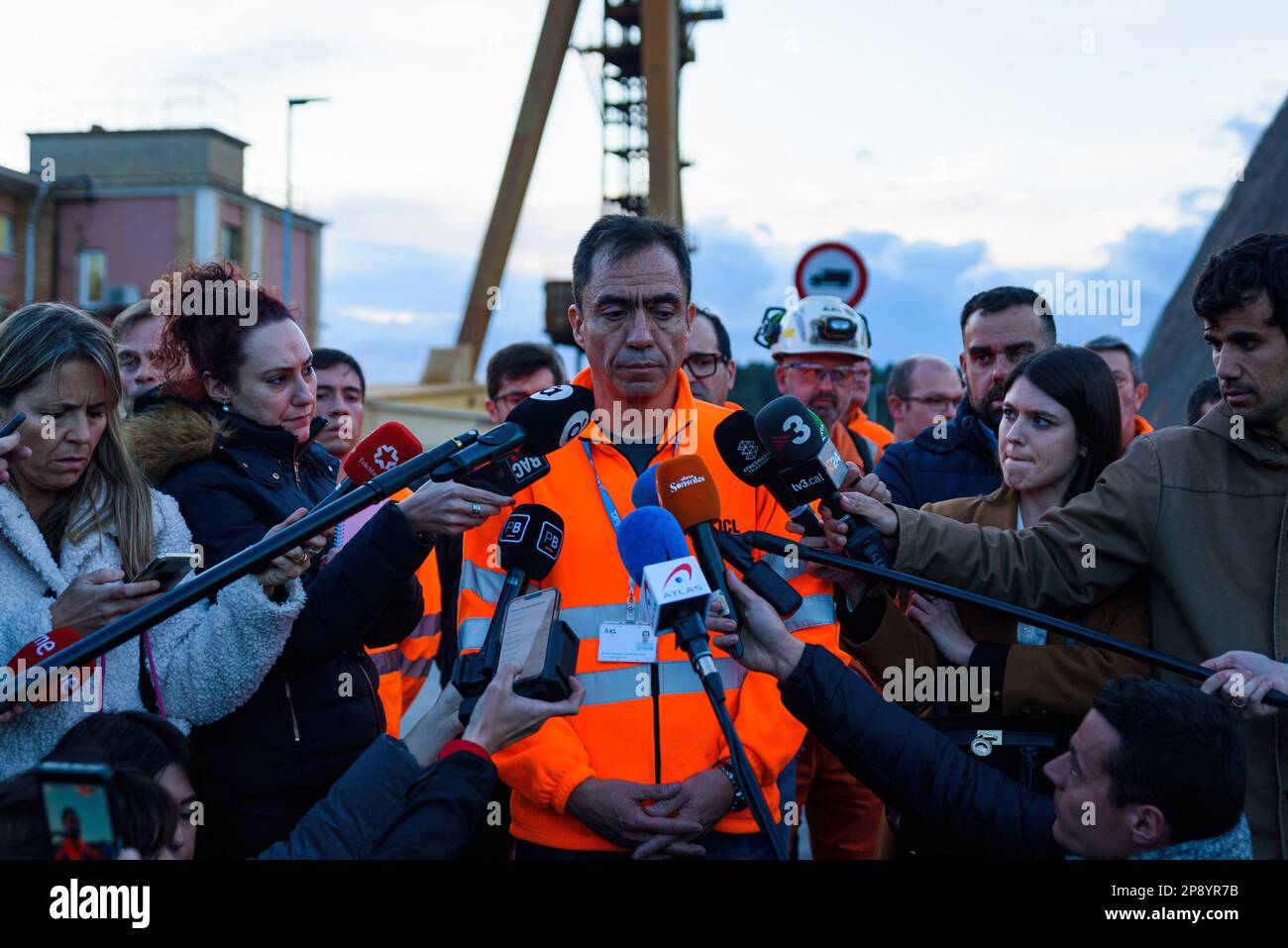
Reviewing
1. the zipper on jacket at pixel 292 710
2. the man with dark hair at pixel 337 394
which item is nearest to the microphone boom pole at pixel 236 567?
the zipper on jacket at pixel 292 710

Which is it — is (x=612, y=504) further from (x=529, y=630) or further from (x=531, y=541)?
(x=529, y=630)

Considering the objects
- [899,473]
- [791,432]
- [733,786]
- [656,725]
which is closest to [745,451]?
[791,432]

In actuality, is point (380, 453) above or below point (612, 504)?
above

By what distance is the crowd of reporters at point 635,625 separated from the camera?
92.5 inches

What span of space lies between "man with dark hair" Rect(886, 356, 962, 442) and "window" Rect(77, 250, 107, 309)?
28.9 m

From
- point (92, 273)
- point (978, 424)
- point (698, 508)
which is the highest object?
point (92, 273)

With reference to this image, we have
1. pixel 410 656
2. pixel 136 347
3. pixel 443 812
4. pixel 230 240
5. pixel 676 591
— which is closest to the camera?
pixel 676 591

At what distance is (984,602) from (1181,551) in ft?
2.24

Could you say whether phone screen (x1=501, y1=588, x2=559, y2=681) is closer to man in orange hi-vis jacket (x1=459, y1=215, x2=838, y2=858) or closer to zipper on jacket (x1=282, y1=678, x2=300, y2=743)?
man in orange hi-vis jacket (x1=459, y1=215, x2=838, y2=858)

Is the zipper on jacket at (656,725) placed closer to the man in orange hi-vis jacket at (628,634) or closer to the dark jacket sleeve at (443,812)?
the man in orange hi-vis jacket at (628,634)

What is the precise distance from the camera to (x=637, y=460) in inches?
117

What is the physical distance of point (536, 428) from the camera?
2.66 meters

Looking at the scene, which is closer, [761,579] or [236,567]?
[236,567]

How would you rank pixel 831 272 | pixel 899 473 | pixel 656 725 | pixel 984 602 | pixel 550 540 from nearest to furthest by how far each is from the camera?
pixel 984 602
pixel 550 540
pixel 656 725
pixel 899 473
pixel 831 272
